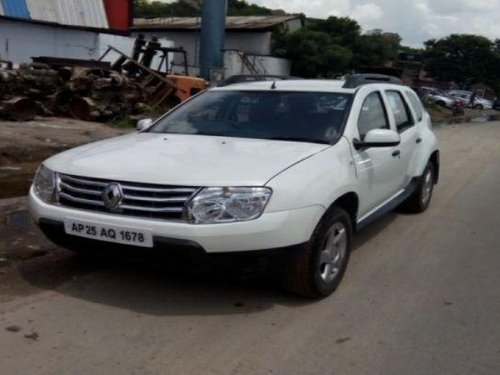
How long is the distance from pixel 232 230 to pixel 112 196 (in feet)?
2.62

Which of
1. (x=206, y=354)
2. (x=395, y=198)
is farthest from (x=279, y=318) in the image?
(x=395, y=198)

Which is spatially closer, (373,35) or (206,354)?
(206,354)

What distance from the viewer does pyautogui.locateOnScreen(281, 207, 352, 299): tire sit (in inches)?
160

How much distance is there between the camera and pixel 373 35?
143 feet

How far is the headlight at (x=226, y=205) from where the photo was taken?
369 centimetres

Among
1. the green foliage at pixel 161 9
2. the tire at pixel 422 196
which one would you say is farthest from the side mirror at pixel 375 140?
the green foliage at pixel 161 9

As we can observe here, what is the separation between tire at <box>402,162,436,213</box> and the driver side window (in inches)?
56.5

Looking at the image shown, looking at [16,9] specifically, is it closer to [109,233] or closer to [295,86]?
[295,86]

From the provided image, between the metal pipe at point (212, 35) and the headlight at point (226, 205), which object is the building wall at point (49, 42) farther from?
the headlight at point (226, 205)

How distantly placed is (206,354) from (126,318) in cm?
70

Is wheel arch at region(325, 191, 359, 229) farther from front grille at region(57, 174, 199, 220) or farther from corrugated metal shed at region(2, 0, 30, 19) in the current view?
corrugated metal shed at region(2, 0, 30, 19)

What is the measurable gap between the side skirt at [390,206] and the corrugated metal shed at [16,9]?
716 inches

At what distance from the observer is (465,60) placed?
7575 cm

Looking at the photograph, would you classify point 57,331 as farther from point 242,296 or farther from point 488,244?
point 488,244
